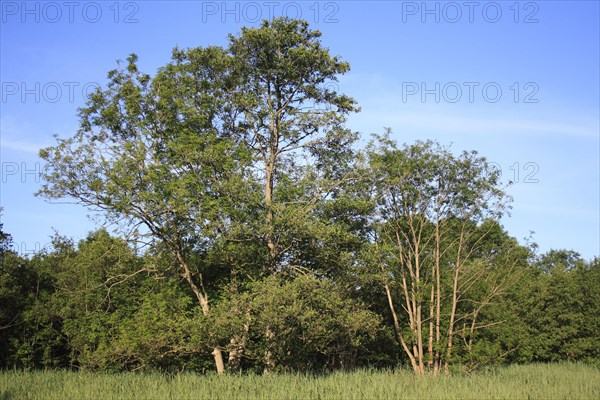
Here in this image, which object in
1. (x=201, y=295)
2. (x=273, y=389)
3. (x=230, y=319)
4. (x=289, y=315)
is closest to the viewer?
(x=273, y=389)

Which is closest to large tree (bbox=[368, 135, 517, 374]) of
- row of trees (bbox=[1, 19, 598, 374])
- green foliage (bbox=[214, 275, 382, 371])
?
row of trees (bbox=[1, 19, 598, 374])

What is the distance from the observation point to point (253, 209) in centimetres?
1992

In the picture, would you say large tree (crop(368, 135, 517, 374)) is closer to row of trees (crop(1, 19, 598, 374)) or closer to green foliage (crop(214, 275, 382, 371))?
row of trees (crop(1, 19, 598, 374))

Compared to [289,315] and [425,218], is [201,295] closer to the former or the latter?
[289,315]

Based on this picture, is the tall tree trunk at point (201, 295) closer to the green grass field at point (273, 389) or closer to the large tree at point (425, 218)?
the green grass field at point (273, 389)

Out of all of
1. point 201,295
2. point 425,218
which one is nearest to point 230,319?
point 201,295

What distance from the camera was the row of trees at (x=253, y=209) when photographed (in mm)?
19484

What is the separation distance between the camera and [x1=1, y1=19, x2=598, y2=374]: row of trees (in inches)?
767

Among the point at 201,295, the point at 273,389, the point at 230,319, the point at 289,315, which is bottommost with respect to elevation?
the point at 273,389

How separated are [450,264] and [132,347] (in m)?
19.0

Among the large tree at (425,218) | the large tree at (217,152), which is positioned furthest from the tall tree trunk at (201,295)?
the large tree at (425,218)

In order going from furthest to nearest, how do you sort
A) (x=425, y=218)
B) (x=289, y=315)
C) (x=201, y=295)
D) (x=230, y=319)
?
(x=425, y=218)
(x=201, y=295)
(x=230, y=319)
(x=289, y=315)

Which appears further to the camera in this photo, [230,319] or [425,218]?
[425,218]

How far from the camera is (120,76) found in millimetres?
22047
